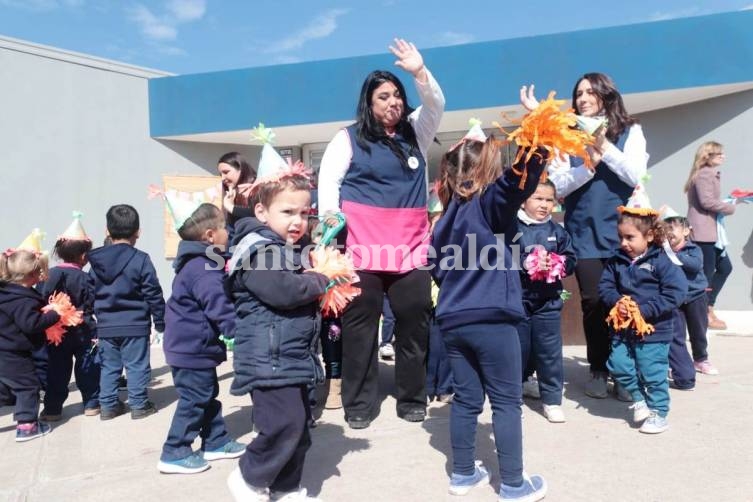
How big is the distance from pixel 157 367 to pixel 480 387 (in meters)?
4.35

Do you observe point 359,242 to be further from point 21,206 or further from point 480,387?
point 21,206

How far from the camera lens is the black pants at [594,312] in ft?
12.4

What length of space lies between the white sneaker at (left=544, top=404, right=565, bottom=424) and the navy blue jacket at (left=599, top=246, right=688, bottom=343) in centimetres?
59

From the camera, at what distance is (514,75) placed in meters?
7.88

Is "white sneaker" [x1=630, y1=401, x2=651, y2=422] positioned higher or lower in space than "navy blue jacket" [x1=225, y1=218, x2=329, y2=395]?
lower

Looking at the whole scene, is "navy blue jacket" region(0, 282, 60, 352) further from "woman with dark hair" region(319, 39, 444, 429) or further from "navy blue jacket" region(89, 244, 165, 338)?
"woman with dark hair" region(319, 39, 444, 429)

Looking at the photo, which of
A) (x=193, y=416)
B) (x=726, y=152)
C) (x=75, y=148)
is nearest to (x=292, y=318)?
(x=193, y=416)

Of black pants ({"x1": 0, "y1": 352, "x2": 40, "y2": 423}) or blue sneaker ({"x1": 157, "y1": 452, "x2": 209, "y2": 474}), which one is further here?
black pants ({"x1": 0, "y1": 352, "x2": 40, "y2": 423})

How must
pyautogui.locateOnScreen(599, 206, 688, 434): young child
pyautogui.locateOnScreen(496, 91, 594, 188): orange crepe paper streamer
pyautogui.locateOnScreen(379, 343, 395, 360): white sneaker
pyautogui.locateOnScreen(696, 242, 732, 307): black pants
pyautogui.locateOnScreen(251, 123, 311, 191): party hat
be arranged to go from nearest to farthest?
pyautogui.locateOnScreen(496, 91, 594, 188): orange crepe paper streamer < pyautogui.locateOnScreen(251, 123, 311, 191): party hat < pyautogui.locateOnScreen(599, 206, 688, 434): young child < pyautogui.locateOnScreen(379, 343, 395, 360): white sneaker < pyautogui.locateOnScreen(696, 242, 732, 307): black pants

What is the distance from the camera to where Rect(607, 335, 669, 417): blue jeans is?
317cm

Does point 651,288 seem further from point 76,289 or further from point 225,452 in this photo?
point 76,289

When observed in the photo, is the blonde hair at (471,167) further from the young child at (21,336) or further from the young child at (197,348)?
the young child at (21,336)

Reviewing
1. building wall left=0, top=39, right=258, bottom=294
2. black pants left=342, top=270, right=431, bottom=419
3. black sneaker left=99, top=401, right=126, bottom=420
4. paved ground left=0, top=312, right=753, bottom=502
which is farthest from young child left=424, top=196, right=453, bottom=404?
building wall left=0, top=39, right=258, bottom=294

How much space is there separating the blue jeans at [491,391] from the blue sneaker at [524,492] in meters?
0.03
